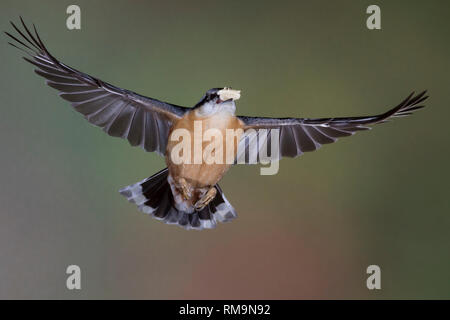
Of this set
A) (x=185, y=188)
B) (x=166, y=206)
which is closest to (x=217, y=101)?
(x=185, y=188)

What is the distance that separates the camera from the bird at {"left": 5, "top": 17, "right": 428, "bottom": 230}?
57.0 inches

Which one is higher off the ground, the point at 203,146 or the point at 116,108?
the point at 116,108

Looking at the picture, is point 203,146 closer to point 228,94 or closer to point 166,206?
point 228,94

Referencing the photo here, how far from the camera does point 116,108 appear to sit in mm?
1572

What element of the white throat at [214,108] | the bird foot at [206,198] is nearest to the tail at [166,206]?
the bird foot at [206,198]

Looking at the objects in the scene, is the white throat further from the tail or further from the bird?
the tail

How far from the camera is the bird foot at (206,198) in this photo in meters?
1.56

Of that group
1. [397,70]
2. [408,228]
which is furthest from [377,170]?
[397,70]

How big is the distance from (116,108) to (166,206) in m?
0.33

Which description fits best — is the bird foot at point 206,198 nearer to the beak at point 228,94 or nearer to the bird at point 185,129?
the bird at point 185,129

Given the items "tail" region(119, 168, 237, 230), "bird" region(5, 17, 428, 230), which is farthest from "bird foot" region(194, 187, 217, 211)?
"tail" region(119, 168, 237, 230)

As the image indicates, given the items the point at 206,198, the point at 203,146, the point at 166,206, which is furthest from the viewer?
the point at 166,206

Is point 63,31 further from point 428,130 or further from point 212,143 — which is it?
point 428,130

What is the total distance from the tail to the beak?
390mm
